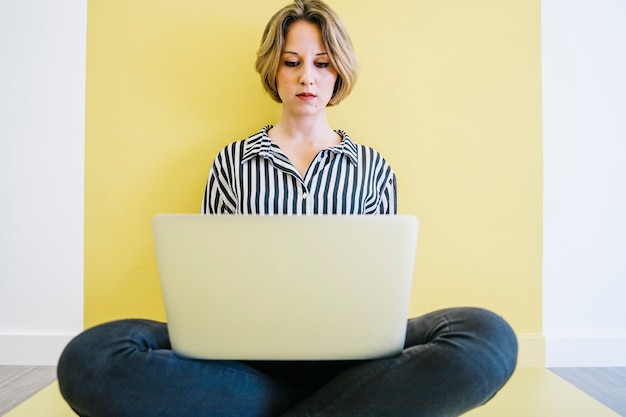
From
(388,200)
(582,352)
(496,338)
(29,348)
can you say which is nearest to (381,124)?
(388,200)

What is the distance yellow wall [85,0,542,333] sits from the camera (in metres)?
1.44

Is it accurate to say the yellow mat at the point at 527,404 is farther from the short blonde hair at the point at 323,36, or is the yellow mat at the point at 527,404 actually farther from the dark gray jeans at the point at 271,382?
the short blonde hair at the point at 323,36

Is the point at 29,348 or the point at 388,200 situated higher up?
the point at 388,200

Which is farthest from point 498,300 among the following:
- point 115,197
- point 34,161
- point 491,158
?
point 34,161

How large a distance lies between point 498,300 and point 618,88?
2.49ft

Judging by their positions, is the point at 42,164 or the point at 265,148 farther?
the point at 42,164

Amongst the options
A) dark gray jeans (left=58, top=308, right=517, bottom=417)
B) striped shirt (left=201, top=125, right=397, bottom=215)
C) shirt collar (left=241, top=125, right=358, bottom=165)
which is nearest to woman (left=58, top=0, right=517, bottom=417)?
dark gray jeans (left=58, top=308, right=517, bottom=417)

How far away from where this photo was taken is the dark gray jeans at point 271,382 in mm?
729

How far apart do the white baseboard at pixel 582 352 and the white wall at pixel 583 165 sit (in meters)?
0.02

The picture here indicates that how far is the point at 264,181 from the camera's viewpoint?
121 cm

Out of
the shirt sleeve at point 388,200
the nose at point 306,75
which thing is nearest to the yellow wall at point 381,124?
the shirt sleeve at point 388,200

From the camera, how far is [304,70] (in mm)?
1219

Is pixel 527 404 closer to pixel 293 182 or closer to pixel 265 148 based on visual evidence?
pixel 293 182

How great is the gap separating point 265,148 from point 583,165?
100cm
